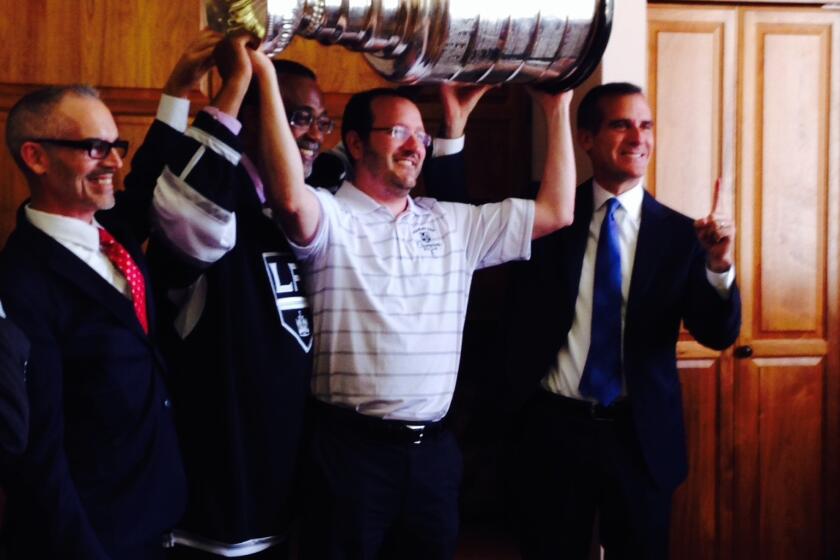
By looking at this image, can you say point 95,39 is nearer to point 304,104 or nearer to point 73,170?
point 304,104

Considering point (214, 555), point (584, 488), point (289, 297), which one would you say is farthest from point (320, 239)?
point (584, 488)

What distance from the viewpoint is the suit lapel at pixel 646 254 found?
2.10 metres

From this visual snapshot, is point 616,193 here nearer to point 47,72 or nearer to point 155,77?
point 155,77

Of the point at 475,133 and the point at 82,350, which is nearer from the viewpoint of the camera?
the point at 82,350

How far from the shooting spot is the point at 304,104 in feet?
6.14

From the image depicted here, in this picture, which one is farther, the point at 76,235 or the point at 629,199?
the point at 629,199

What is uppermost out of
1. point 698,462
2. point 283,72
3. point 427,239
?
point 283,72

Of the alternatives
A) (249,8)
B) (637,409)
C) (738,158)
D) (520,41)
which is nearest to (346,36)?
(249,8)

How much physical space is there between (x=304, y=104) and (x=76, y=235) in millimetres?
538

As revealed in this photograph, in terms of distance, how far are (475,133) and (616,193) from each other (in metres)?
0.73

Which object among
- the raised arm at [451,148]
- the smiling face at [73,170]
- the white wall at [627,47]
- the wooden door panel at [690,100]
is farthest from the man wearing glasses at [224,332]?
the wooden door panel at [690,100]

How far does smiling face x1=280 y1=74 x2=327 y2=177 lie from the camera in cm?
187

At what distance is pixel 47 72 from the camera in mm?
2443

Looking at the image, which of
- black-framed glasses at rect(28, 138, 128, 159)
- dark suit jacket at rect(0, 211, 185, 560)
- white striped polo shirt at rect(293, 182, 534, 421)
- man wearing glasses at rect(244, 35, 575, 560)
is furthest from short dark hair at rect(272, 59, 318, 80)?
dark suit jacket at rect(0, 211, 185, 560)
